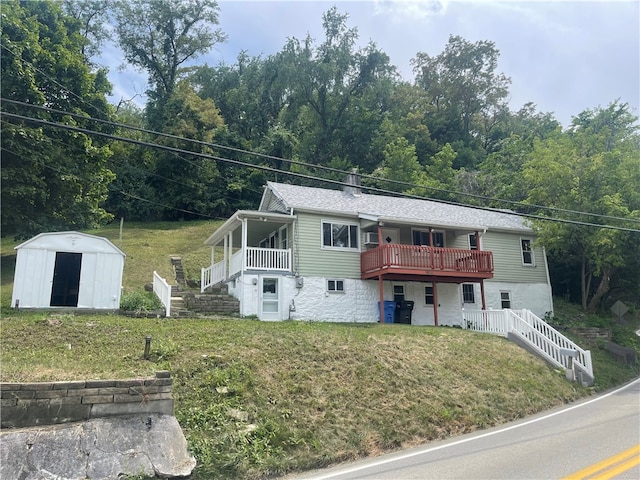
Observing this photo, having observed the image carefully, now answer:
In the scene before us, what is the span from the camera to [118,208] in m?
42.9

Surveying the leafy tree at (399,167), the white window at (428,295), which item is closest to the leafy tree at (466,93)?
the leafy tree at (399,167)

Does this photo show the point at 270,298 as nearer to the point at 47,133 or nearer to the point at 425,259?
the point at 425,259

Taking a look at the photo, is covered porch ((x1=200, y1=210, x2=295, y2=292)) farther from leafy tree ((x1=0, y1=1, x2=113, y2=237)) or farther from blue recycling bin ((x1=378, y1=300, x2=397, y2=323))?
leafy tree ((x1=0, y1=1, x2=113, y2=237))

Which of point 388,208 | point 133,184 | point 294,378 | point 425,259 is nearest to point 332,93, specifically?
point 133,184

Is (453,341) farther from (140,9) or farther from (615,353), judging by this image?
(140,9)

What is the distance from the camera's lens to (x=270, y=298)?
18766 mm

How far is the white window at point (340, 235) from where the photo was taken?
67.5 feet

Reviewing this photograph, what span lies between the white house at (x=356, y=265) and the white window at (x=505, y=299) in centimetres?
6

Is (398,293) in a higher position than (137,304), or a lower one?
higher

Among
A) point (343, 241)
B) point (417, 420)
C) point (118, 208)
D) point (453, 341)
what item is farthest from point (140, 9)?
point (417, 420)

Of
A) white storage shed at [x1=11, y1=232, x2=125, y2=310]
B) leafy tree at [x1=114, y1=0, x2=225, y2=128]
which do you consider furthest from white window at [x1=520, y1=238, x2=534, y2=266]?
leafy tree at [x1=114, y1=0, x2=225, y2=128]

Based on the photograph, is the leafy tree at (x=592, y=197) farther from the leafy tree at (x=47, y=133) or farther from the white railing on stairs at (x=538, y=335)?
the leafy tree at (x=47, y=133)

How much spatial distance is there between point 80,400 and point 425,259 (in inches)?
597

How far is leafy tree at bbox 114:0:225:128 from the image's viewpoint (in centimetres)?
4925
